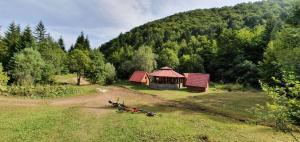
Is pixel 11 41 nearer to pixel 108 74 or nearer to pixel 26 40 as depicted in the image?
pixel 26 40

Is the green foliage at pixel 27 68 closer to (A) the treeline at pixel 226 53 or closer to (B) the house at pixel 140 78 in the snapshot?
(B) the house at pixel 140 78

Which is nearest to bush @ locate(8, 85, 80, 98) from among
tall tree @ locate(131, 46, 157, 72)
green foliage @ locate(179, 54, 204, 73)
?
tall tree @ locate(131, 46, 157, 72)

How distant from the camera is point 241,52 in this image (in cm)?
6500

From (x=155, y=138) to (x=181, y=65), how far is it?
5785 cm

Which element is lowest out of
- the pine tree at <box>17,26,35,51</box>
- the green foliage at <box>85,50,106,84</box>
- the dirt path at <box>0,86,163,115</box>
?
the dirt path at <box>0,86,163,115</box>

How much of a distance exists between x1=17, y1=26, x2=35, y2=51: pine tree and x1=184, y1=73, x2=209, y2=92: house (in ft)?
127

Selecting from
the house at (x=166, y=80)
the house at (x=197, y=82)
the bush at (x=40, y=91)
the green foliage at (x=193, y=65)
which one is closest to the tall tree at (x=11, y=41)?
the bush at (x=40, y=91)

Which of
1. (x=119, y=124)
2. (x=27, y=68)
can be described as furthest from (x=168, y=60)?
(x=119, y=124)

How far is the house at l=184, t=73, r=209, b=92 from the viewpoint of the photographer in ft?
147

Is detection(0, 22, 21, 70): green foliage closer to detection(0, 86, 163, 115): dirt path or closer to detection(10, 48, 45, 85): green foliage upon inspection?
detection(10, 48, 45, 85): green foliage

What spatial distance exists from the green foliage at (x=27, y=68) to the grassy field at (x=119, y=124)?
1368 cm

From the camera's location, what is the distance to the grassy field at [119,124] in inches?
704

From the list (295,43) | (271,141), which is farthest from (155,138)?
(295,43)

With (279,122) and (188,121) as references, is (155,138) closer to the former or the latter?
(188,121)
